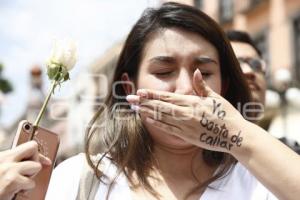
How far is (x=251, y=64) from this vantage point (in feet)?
10.7

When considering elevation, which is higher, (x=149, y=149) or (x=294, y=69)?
(x=149, y=149)

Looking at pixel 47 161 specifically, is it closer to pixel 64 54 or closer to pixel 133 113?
pixel 64 54

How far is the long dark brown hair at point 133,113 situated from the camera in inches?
79.4

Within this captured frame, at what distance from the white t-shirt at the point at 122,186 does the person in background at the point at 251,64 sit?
3.62 ft

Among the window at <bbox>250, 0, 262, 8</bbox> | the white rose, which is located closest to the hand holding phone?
the white rose

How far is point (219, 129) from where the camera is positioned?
1774mm

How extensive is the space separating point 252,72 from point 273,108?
10.1 m

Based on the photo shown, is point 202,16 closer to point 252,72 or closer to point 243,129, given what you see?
point 243,129

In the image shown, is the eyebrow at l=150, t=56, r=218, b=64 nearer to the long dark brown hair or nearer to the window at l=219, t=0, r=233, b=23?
the long dark brown hair

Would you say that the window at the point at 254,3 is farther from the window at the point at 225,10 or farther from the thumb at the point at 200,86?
the thumb at the point at 200,86

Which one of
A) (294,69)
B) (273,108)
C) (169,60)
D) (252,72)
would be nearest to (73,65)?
(169,60)

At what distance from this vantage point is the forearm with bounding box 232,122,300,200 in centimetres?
173

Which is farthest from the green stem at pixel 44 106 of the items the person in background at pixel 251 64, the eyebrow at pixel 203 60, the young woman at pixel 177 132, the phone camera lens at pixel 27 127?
the person in background at pixel 251 64

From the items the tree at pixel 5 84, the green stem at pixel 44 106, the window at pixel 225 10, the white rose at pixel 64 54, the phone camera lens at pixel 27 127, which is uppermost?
the white rose at pixel 64 54
